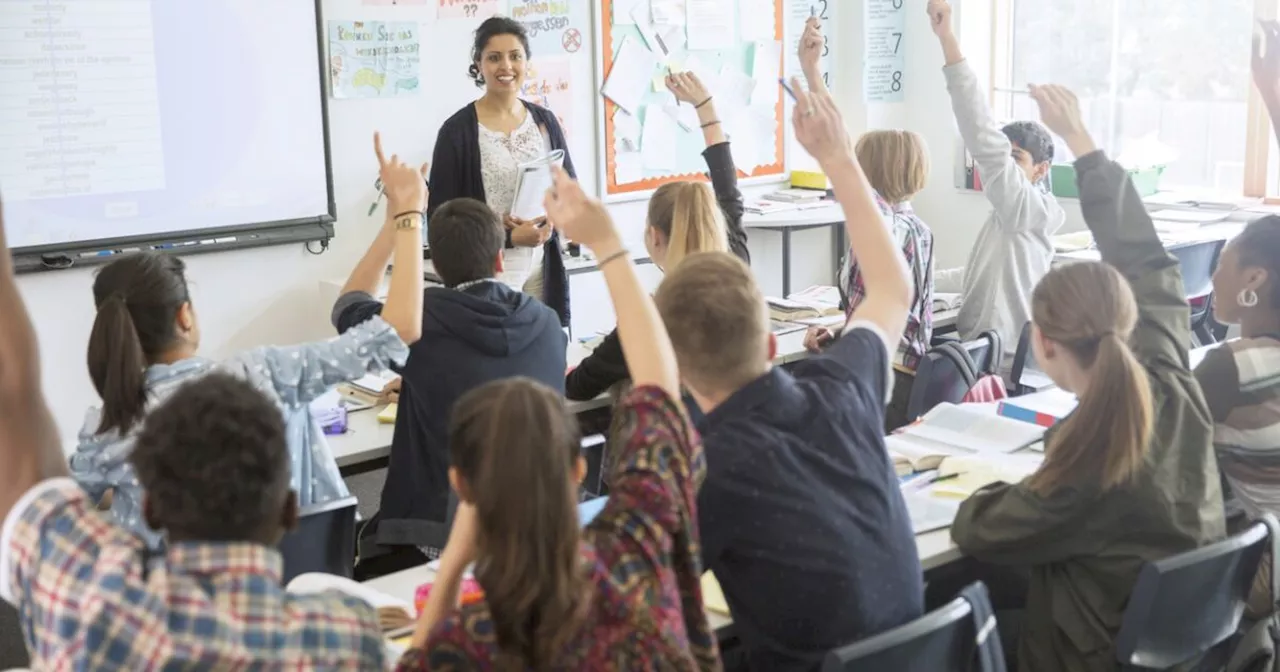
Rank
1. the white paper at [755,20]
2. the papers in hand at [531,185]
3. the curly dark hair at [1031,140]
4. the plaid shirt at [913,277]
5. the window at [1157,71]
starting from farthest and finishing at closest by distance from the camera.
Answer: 1. the white paper at [755,20]
2. the window at [1157,71]
3. the curly dark hair at [1031,140]
4. the papers in hand at [531,185]
5. the plaid shirt at [913,277]

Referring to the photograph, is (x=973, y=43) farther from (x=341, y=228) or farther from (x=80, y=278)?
(x=80, y=278)

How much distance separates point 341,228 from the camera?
522 cm

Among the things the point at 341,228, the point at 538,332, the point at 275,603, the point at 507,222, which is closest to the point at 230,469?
the point at 275,603

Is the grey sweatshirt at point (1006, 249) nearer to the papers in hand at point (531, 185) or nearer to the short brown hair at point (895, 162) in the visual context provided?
the short brown hair at point (895, 162)

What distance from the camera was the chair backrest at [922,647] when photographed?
1.77 m

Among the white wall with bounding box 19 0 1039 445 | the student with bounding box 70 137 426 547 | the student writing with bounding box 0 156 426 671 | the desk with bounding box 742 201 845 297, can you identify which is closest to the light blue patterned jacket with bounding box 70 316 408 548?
the student with bounding box 70 137 426 547

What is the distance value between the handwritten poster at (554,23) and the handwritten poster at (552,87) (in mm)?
46

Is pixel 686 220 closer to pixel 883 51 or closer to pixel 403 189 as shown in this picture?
pixel 403 189

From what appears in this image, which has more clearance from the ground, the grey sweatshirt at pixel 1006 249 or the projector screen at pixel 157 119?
the projector screen at pixel 157 119

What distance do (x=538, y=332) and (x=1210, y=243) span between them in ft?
9.66

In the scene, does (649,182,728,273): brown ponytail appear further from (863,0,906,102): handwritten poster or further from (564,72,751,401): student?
(863,0,906,102): handwritten poster

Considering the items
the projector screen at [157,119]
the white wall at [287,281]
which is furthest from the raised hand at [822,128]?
the projector screen at [157,119]

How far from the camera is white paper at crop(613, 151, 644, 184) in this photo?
239 inches

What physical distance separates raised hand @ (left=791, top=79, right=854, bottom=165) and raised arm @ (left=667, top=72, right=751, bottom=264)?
0.73 metres
